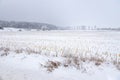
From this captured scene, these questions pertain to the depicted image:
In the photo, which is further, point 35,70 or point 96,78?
point 35,70

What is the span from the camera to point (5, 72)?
660 centimetres

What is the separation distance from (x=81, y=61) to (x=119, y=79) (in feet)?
7.25

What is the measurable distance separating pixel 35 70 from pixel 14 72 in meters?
0.97

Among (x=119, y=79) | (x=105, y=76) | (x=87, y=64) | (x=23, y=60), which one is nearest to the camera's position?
(x=119, y=79)

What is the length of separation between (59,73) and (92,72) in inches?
57.1

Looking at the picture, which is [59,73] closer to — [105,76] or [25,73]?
[25,73]

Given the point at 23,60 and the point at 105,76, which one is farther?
the point at 23,60

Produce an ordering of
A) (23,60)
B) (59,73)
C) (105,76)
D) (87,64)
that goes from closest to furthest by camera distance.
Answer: (105,76) → (59,73) → (87,64) → (23,60)

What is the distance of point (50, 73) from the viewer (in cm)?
637

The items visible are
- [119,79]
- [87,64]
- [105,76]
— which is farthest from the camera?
[87,64]

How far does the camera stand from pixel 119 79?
5566 millimetres

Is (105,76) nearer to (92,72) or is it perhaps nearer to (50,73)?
(92,72)

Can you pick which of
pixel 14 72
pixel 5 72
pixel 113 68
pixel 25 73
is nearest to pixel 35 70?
pixel 25 73

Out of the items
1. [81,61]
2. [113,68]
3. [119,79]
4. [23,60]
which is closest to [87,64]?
[81,61]
